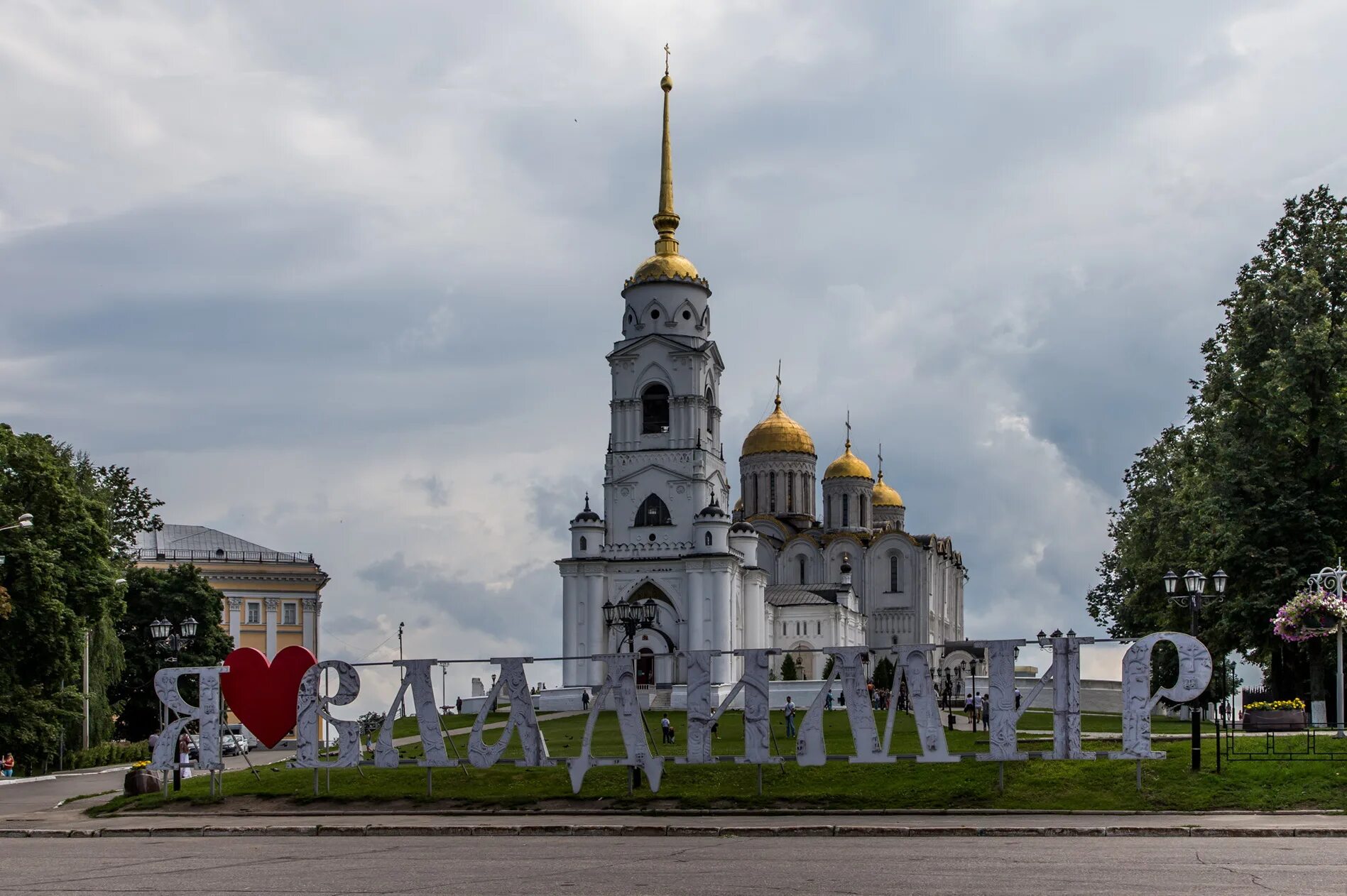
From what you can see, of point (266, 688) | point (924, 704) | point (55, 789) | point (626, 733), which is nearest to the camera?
point (924, 704)

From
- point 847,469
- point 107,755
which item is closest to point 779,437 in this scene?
point 847,469

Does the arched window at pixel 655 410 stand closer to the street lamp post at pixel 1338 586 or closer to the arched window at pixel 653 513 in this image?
the arched window at pixel 653 513

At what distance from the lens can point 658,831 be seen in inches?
1020

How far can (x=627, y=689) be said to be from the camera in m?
29.1

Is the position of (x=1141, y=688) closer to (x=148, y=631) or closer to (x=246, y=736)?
(x=246, y=736)

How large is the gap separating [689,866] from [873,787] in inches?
363

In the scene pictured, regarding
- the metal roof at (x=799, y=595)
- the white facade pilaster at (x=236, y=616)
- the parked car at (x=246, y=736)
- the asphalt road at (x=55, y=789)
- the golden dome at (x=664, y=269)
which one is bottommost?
the parked car at (x=246, y=736)

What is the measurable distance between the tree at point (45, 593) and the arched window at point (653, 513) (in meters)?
34.9

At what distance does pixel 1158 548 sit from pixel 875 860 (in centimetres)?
3600

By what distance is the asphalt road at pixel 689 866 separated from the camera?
1880 cm

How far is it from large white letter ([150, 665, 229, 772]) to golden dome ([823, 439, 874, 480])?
3184 inches

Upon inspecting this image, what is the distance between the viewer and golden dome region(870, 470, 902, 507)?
116000mm

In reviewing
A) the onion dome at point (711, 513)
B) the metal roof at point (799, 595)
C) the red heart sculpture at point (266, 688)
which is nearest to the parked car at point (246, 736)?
the onion dome at point (711, 513)

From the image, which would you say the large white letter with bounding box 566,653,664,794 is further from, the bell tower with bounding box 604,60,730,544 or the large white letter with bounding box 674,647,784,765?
the bell tower with bounding box 604,60,730,544
